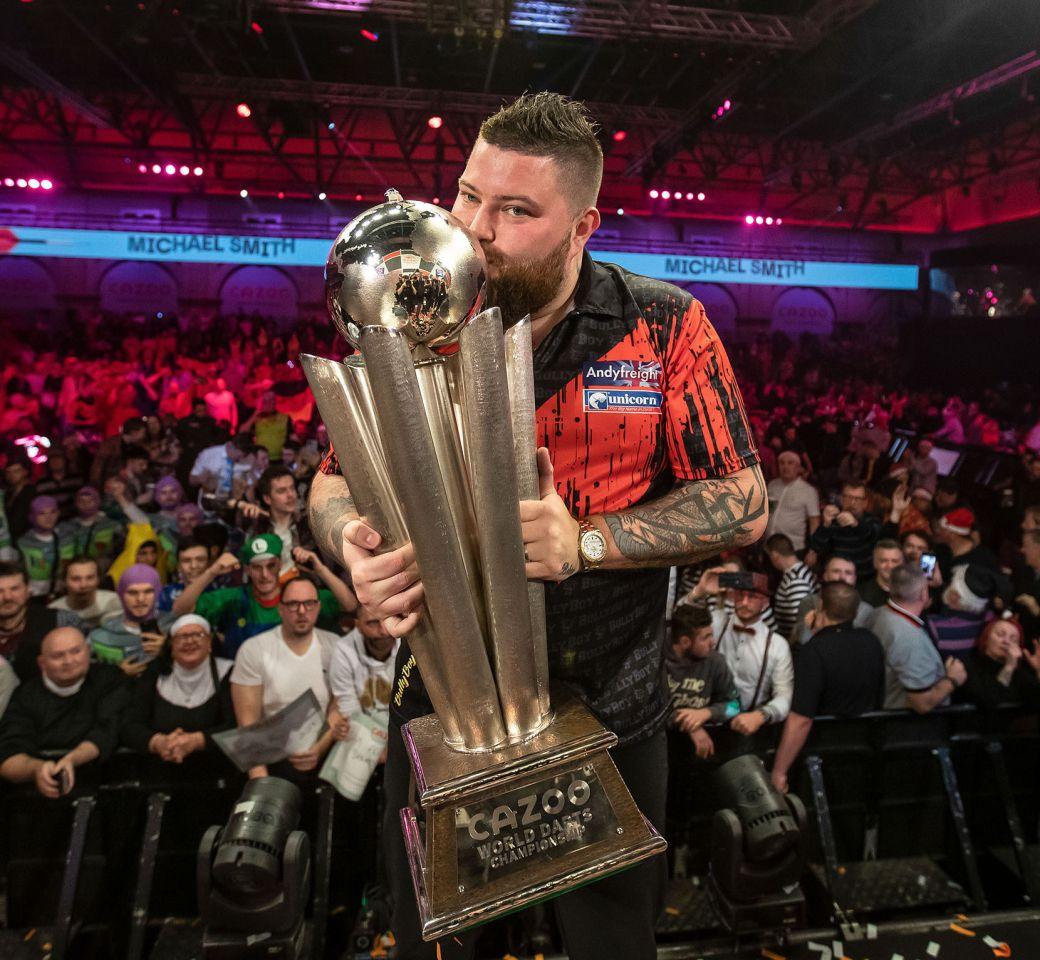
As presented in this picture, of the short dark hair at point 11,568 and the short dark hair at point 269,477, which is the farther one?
the short dark hair at point 269,477

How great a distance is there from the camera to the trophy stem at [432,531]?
103 centimetres

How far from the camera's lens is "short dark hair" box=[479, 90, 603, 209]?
131 centimetres

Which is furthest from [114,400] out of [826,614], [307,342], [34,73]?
[826,614]

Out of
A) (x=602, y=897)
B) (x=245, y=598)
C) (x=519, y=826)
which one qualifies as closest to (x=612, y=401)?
(x=519, y=826)

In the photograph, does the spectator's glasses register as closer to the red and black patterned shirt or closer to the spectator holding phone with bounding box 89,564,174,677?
the spectator holding phone with bounding box 89,564,174,677

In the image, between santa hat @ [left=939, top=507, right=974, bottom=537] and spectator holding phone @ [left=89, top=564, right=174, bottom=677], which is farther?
santa hat @ [left=939, top=507, right=974, bottom=537]

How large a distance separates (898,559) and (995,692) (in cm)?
116

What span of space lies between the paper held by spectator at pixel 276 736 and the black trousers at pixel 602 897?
8.04 feet

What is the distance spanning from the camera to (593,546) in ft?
4.12

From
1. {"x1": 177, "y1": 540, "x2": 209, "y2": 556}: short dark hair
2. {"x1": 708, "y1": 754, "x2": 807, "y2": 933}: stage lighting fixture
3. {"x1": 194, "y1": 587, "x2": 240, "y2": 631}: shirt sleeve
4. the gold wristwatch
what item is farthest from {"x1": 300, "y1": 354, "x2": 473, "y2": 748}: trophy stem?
{"x1": 177, "y1": 540, "x2": 209, "y2": 556}: short dark hair

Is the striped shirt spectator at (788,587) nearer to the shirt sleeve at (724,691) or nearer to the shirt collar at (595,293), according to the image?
the shirt sleeve at (724,691)

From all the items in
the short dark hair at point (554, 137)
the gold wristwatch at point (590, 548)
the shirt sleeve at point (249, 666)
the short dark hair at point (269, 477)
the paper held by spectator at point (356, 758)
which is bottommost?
the paper held by spectator at point (356, 758)

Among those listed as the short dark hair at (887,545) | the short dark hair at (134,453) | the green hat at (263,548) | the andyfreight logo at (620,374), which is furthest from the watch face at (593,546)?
the short dark hair at (134,453)

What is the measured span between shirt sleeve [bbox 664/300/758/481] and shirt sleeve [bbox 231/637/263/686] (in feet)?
11.1
